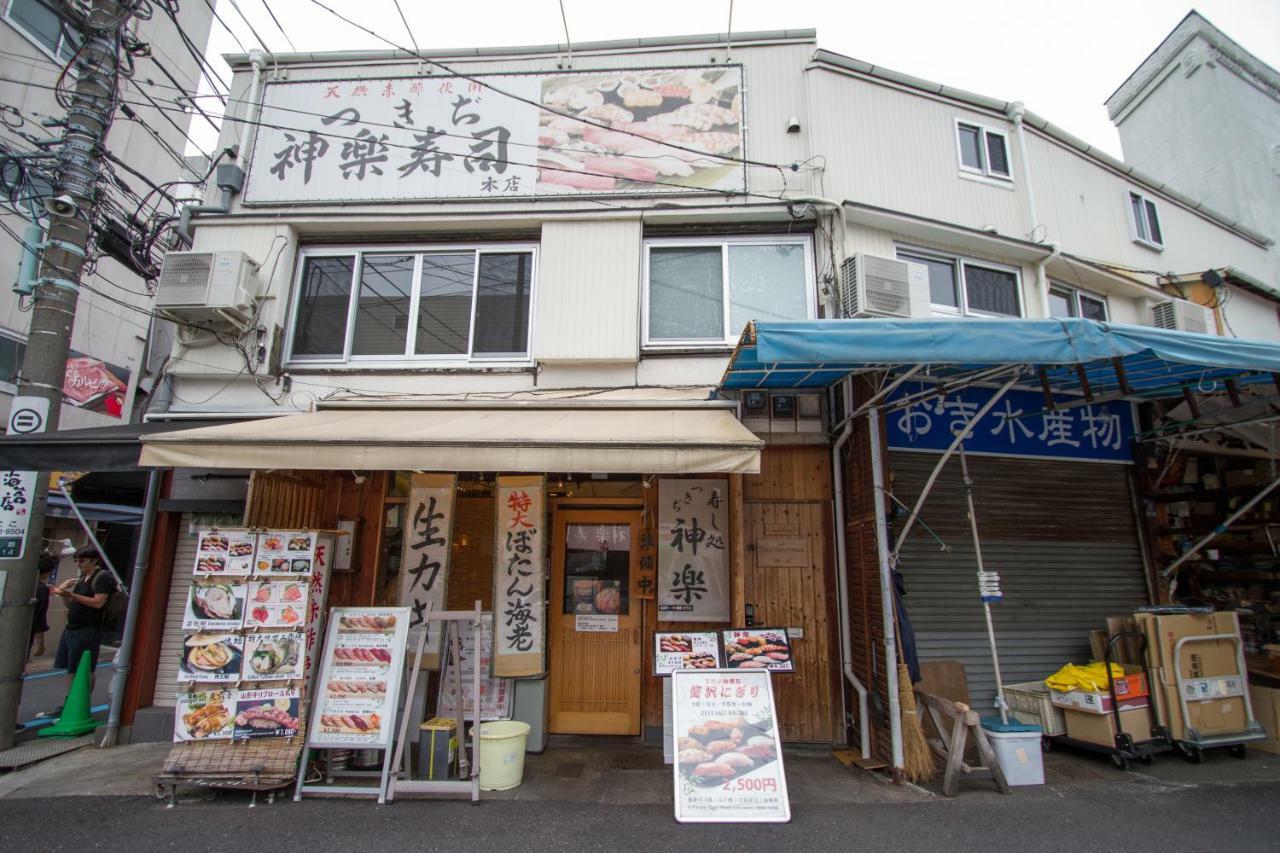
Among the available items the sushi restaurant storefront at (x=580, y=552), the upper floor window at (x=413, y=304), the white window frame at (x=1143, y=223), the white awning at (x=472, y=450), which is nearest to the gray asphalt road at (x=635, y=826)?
the sushi restaurant storefront at (x=580, y=552)

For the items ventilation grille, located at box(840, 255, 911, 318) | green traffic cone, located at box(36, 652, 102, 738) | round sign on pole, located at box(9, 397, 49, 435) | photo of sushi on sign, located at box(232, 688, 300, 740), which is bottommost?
green traffic cone, located at box(36, 652, 102, 738)

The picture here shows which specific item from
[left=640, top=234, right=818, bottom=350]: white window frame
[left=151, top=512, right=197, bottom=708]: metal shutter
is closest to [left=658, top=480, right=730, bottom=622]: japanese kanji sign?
[left=640, top=234, right=818, bottom=350]: white window frame

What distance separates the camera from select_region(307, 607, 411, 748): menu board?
5.31 meters

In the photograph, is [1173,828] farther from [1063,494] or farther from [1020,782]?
[1063,494]

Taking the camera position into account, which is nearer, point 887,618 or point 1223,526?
point 887,618

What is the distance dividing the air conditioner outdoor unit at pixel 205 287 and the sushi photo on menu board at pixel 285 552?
3.20m

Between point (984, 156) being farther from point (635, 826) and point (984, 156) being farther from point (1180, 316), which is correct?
point (635, 826)

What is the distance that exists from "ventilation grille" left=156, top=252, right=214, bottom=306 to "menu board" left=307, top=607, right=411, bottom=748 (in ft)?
14.3

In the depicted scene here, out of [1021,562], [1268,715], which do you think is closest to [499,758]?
[1021,562]

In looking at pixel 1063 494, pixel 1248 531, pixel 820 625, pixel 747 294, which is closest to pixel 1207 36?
pixel 1248 531

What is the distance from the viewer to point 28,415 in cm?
633

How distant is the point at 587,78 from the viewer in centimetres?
807

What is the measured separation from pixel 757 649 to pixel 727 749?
98 cm

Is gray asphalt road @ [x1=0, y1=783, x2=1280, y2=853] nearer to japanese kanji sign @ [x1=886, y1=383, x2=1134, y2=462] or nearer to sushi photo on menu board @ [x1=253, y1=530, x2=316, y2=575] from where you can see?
sushi photo on menu board @ [x1=253, y1=530, x2=316, y2=575]
